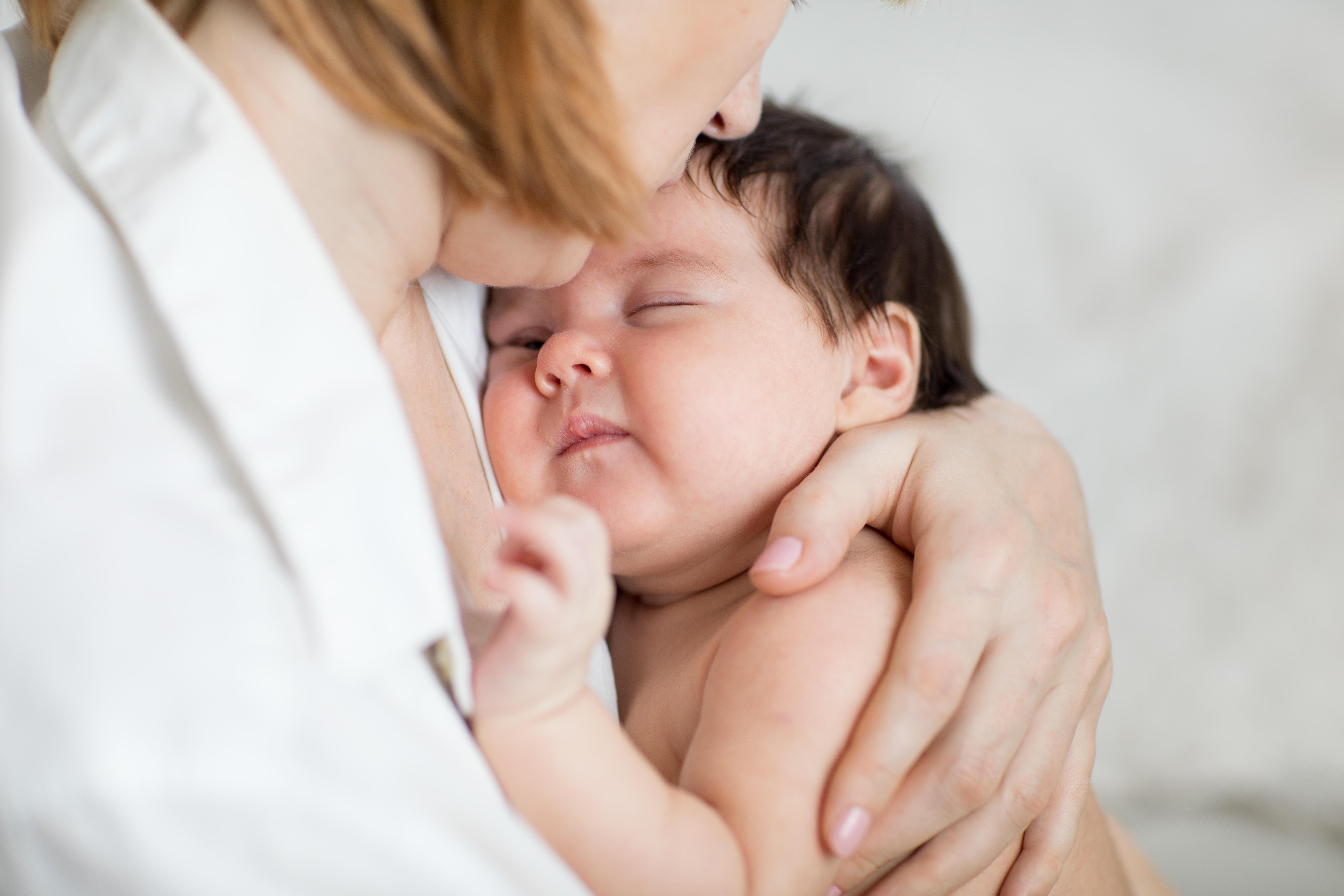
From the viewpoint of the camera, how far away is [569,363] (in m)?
1.12

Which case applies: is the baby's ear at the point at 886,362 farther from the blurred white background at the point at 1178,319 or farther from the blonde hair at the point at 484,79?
the blurred white background at the point at 1178,319

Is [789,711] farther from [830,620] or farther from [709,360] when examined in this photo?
[709,360]

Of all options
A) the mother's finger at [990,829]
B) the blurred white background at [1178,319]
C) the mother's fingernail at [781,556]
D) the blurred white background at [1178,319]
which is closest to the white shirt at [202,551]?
the mother's fingernail at [781,556]

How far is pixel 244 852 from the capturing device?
0.56m

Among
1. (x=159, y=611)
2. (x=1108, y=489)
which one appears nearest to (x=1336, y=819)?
(x=1108, y=489)

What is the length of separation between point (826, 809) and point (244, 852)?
0.50m

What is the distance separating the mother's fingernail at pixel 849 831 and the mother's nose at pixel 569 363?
54 cm

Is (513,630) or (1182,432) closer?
(513,630)

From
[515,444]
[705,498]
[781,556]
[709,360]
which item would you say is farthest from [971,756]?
[515,444]

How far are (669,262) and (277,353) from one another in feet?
2.08

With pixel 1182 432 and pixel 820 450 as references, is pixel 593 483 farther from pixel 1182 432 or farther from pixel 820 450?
pixel 1182 432

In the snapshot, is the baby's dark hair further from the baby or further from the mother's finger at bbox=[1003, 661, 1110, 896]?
the mother's finger at bbox=[1003, 661, 1110, 896]

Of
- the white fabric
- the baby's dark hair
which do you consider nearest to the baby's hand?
the white fabric

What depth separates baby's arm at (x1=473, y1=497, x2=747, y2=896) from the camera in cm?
69
